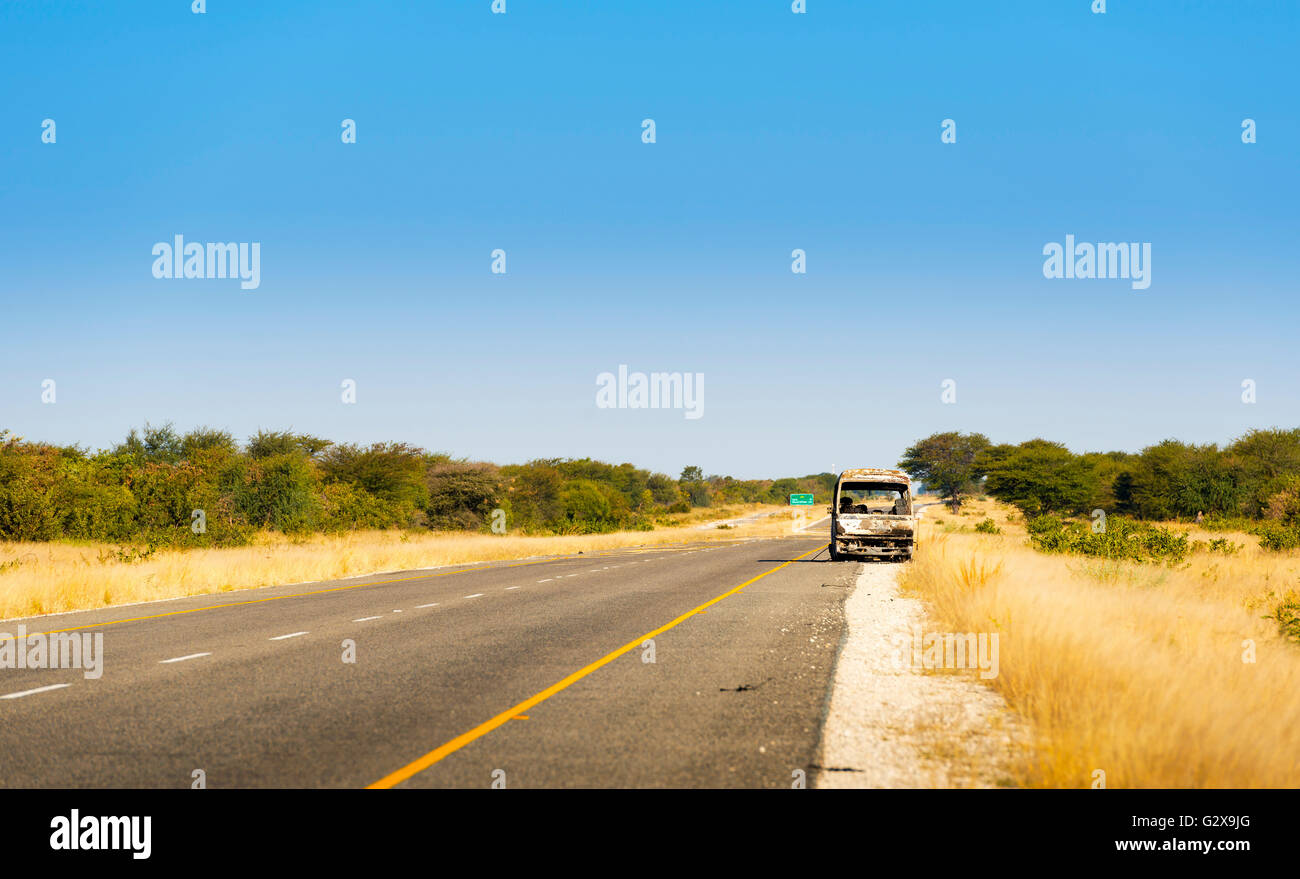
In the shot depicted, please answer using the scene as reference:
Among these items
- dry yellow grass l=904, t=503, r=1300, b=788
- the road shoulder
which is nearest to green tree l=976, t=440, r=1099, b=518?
dry yellow grass l=904, t=503, r=1300, b=788

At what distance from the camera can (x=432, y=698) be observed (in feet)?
25.0

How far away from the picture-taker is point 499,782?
514 cm

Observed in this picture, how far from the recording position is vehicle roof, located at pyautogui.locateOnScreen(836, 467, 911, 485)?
24.9 meters

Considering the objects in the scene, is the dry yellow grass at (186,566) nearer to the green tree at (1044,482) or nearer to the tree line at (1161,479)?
the tree line at (1161,479)

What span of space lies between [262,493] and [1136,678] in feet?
126

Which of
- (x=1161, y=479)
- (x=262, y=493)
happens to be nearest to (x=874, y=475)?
(x=262, y=493)

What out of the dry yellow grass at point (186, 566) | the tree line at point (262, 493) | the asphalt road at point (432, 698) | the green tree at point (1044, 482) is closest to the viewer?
the asphalt road at point (432, 698)

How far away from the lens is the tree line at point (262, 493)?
29.7 m

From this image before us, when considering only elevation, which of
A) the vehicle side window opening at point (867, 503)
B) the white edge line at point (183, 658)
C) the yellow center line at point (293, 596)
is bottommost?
the yellow center line at point (293, 596)

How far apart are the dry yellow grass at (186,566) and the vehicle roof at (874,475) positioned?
13642 millimetres

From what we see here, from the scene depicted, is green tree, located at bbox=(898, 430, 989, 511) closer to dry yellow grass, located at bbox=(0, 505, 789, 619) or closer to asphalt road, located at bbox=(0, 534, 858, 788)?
dry yellow grass, located at bbox=(0, 505, 789, 619)

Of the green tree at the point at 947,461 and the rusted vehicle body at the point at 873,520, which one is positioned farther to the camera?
the green tree at the point at 947,461

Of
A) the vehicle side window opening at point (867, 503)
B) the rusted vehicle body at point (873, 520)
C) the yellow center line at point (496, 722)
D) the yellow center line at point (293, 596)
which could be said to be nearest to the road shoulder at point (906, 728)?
the yellow center line at point (496, 722)

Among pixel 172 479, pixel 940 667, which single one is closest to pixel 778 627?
pixel 940 667
